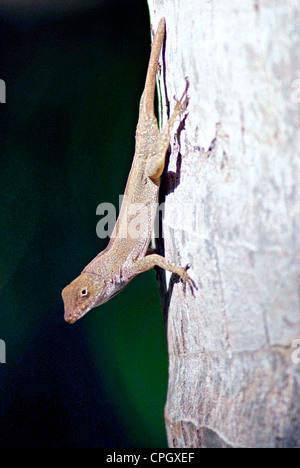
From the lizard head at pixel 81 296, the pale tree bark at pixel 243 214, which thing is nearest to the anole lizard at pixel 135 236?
the lizard head at pixel 81 296

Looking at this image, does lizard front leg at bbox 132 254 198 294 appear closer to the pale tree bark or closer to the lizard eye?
the pale tree bark

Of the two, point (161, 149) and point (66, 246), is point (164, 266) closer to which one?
point (161, 149)

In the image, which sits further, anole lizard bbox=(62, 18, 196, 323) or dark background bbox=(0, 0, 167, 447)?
dark background bbox=(0, 0, 167, 447)

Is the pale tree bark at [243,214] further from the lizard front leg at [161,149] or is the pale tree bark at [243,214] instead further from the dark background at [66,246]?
the dark background at [66,246]

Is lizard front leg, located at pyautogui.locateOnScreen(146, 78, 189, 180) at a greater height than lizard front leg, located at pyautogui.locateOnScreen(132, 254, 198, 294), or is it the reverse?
lizard front leg, located at pyautogui.locateOnScreen(146, 78, 189, 180)

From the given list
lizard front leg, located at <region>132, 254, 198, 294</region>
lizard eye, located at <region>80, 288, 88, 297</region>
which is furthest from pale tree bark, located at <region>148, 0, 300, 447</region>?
lizard eye, located at <region>80, 288, 88, 297</region>

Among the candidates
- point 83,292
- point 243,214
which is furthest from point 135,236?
point 243,214
